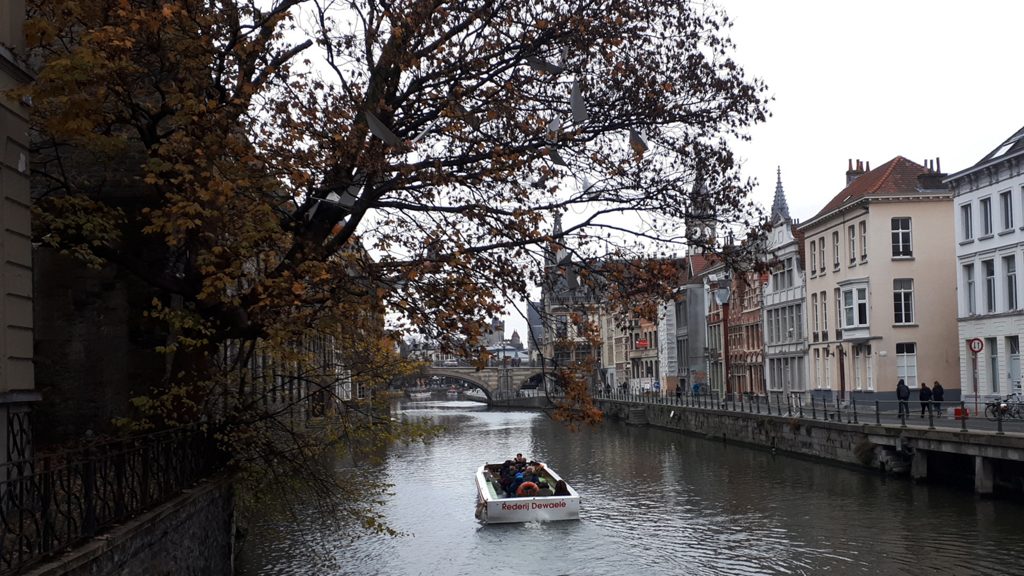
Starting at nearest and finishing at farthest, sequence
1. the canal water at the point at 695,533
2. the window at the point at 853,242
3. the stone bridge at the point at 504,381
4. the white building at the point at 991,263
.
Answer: the canal water at the point at 695,533 < the white building at the point at 991,263 < the window at the point at 853,242 < the stone bridge at the point at 504,381

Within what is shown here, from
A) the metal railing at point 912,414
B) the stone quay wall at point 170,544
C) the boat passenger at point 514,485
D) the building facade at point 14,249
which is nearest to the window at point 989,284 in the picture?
the metal railing at point 912,414

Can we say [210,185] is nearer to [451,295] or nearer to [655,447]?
[451,295]

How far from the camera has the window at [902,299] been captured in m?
47.8

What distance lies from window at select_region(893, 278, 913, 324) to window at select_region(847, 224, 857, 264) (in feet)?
8.55

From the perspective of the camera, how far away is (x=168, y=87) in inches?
475

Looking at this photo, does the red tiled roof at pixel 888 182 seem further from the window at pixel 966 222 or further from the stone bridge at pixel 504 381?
the stone bridge at pixel 504 381

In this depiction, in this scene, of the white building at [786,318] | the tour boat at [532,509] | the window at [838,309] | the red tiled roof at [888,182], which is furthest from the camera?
the white building at [786,318]

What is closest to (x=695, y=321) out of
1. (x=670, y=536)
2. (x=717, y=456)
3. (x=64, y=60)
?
(x=717, y=456)

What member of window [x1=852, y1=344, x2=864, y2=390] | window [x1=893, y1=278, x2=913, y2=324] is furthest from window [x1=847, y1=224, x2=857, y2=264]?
window [x1=852, y1=344, x2=864, y2=390]

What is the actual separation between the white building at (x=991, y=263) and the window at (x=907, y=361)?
6.45 meters

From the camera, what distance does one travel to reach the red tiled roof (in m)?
47.7

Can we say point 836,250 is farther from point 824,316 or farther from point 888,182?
point 888,182

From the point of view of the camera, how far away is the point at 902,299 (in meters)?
47.9

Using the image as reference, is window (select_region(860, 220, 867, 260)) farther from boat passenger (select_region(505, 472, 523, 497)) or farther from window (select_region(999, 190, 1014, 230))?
boat passenger (select_region(505, 472, 523, 497))
